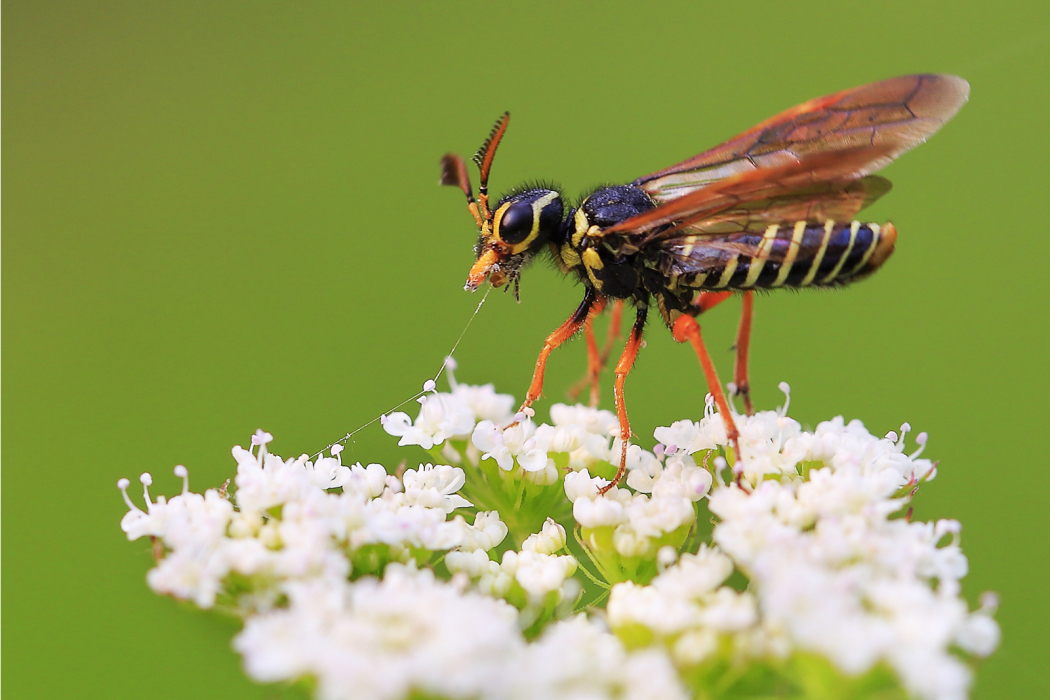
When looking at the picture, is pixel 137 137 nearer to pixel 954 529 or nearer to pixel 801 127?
pixel 801 127

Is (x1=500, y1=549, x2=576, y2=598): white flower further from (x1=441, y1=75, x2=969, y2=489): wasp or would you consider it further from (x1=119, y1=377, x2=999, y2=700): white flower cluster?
(x1=441, y1=75, x2=969, y2=489): wasp

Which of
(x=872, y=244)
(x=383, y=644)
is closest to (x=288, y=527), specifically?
(x=383, y=644)

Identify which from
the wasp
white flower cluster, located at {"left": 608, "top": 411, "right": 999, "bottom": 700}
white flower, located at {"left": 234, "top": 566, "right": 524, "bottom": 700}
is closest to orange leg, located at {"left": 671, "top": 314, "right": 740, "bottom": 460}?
the wasp

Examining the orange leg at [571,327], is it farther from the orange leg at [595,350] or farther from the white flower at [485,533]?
the white flower at [485,533]

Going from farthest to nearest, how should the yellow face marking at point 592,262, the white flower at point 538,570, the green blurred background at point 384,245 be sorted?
the green blurred background at point 384,245, the yellow face marking at point 592,262, the white flower at point 538,570

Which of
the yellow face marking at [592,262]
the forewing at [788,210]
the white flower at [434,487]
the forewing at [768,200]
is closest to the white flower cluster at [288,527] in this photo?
the white flower at [434,487]
